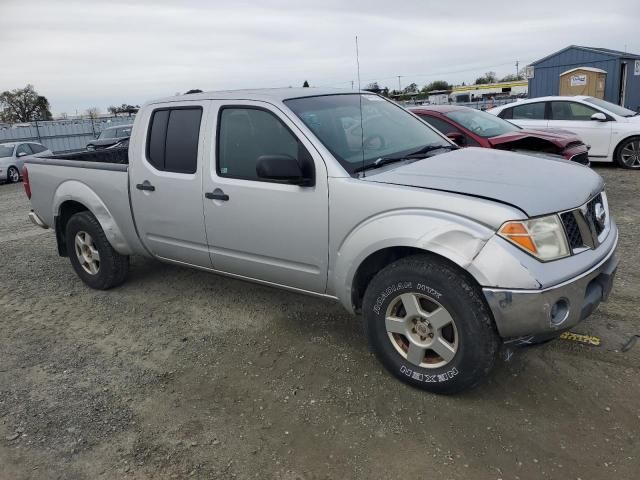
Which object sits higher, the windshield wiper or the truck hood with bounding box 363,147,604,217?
the windshield wiper

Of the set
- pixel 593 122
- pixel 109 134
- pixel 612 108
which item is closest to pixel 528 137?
pixel 593 122

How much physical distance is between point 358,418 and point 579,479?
1132mm

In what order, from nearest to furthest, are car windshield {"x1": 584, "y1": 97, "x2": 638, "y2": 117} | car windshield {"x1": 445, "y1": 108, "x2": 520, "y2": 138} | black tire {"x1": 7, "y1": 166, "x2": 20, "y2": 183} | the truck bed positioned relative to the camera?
the truck bed → car windshield {"x1": 445, "y1": 108, "x2": 520, "y2": 138} → car windshield {"x1": 584, "y1": 97, "x2": 638, "y2": 117} → black tire {"x1": 7, "y1": 166, "x2": 20, "y2": 183}

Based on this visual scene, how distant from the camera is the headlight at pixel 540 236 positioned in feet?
8.95

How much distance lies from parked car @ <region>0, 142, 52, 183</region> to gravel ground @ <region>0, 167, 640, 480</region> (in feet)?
46.0

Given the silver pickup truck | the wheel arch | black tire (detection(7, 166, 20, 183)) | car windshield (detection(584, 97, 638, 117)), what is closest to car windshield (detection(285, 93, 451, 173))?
the silver pickup truck

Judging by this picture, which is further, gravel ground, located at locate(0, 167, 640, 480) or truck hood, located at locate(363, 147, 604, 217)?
truck hood, located at locate(363, 147, 604, 217)

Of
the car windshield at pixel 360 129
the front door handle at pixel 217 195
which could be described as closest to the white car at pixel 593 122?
the car windshield at pixel 360 129

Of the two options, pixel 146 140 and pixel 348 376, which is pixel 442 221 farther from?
pixel 146 140

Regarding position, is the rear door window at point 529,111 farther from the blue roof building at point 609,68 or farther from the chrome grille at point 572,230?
the blue roof building at point 609,68

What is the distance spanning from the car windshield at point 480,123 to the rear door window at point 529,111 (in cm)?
327

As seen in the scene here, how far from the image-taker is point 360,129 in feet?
12.6

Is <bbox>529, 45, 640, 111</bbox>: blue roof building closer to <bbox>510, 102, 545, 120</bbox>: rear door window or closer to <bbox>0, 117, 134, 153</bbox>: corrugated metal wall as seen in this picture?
<bbox>510, 102, 545, 120</bbox>: rear door window

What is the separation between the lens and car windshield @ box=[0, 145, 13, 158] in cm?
1708
